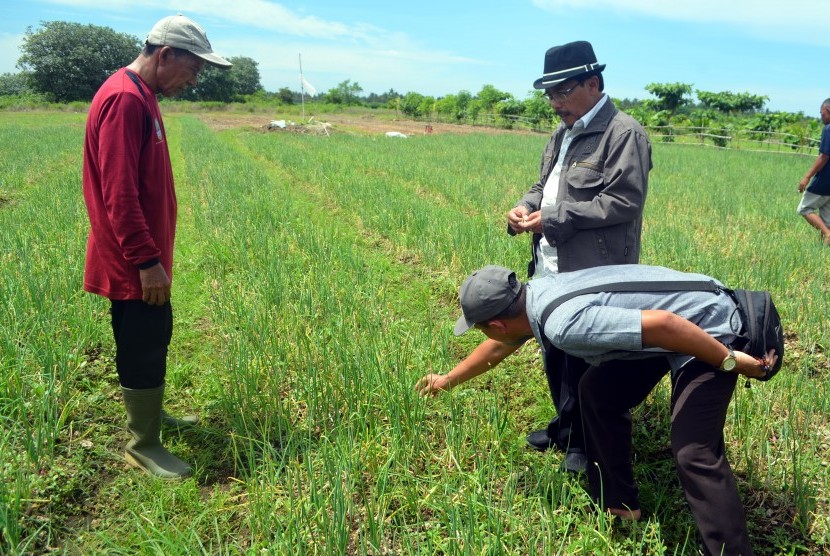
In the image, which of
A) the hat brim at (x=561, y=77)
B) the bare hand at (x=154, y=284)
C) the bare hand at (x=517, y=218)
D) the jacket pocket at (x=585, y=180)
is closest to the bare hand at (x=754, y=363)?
the jacket pocket at (x=585, y=180)

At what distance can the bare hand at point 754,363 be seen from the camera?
1588 mm

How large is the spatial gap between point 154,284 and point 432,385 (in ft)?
3.55

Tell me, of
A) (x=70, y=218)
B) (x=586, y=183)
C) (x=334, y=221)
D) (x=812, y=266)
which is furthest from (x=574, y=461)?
(x=70, y=218)

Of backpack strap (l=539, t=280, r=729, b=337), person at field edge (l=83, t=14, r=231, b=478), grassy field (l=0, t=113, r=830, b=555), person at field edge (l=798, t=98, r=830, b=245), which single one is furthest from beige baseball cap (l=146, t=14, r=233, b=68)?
person at field edge (l=798, t=98, r=830, b=245)

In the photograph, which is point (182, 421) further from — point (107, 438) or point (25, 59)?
point (25, 59)

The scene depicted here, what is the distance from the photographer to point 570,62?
7.31 ft

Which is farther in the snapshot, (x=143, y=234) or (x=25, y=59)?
(x=25, y=59)

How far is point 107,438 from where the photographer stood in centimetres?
240

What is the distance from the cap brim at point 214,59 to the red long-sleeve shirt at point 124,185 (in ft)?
0.75

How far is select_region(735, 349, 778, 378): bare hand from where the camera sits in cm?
159

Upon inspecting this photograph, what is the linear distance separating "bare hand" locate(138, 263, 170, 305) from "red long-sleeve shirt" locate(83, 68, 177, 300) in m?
0.04

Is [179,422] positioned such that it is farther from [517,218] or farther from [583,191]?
[583,191]

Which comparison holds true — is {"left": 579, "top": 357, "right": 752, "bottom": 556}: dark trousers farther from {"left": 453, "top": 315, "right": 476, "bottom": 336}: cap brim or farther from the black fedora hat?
the black fedora hat

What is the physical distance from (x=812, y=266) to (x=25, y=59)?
5657 centimetres
